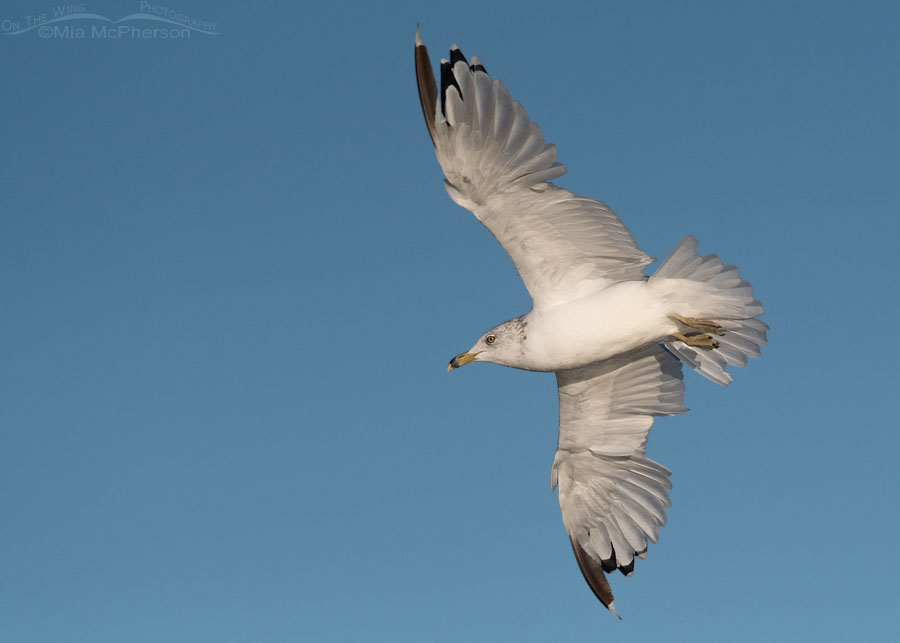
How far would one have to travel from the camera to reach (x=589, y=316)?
9.24m

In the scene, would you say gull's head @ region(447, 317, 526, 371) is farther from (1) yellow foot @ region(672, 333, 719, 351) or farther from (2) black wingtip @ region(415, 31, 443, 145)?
(2) black wingtip @ region(415, 31, 443, 145)

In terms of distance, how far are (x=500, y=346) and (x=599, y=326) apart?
101cm

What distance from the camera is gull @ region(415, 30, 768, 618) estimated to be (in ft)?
28.3

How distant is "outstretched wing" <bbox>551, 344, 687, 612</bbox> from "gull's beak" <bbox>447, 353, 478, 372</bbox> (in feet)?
3.32

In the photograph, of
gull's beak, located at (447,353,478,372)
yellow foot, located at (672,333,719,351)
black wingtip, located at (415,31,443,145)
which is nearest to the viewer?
black wingtip, located at (415,31,443,145)

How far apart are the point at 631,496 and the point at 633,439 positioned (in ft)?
1.95

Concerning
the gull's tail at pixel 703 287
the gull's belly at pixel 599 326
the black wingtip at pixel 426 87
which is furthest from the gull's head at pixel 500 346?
the black wingtip at pixel 426 87

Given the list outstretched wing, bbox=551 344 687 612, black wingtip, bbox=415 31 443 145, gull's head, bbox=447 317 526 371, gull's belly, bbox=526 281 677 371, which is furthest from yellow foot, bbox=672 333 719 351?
black wingtip, bbox=415 31 443 145

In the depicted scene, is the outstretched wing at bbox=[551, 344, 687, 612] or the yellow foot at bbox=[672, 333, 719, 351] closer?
the yellow foot at bbox=[672, 333, 719, 351]

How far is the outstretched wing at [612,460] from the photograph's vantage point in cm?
1048

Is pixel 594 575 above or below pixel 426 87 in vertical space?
below

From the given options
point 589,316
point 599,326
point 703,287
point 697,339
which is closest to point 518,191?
point 589,316

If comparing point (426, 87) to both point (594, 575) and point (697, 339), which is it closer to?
point (697, 339)

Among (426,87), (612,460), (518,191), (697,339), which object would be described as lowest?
(612,460)
